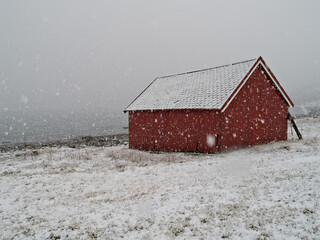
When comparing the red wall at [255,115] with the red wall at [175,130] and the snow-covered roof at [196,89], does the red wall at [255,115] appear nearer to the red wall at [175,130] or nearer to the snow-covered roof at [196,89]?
the snow-covered roof at [196,89]

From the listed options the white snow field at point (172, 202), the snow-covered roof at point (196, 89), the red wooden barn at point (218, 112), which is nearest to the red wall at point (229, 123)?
the red wooden barn at point (218, 112)

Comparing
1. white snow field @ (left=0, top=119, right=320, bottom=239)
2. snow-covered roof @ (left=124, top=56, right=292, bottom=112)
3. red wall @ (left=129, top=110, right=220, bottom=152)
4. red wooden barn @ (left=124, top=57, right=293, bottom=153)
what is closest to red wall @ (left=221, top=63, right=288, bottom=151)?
red wooden barn @ (left=124, top=57, right=293, bottom=153)

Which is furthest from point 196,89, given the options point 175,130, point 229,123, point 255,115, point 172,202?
point 172,202

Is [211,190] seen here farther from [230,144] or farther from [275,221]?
[230,144]

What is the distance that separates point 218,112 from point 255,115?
3736 mm

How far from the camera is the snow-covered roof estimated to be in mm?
17094

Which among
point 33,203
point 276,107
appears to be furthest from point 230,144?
point 33,203

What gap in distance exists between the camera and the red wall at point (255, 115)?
16875 mm

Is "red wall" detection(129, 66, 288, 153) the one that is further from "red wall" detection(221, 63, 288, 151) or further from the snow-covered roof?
the snow-covered roof

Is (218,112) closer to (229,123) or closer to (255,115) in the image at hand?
(229,123)

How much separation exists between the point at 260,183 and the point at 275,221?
113 inches

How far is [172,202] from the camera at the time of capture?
302 inches

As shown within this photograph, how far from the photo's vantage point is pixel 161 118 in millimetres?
19688

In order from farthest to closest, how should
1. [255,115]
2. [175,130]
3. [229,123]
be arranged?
[175,130]
[255,115]
[229,123]
